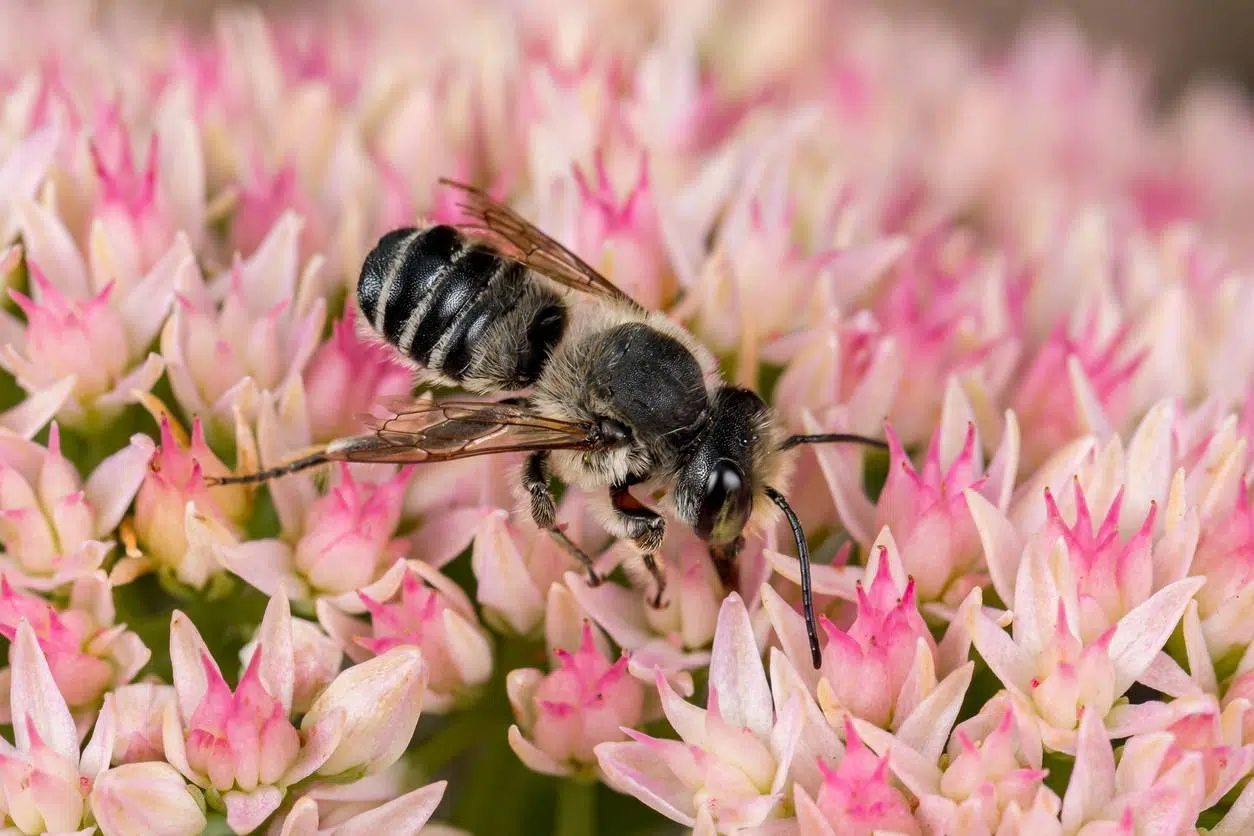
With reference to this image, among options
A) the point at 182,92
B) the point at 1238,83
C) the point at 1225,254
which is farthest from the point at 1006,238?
the point at 1238,83

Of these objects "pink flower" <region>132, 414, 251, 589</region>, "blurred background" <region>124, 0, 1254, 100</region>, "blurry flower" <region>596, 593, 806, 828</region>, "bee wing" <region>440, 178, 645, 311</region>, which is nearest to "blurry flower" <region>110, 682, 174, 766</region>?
"pink flower" <region>132, 414, 251, 589</region>

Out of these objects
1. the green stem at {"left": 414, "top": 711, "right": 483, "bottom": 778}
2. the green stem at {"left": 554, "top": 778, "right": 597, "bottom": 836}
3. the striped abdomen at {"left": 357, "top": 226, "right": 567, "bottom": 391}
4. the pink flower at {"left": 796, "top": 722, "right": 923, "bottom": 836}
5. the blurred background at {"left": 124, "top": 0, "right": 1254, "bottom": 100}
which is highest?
the blurred background at {"left": 124, "top": 0, "right": 1254, "bottom": 100}

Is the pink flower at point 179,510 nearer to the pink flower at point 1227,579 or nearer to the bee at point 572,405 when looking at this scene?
the bee at point 572,405

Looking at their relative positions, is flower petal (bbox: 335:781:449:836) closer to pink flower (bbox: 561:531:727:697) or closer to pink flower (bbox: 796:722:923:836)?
pink flower (bbox: 561:531:727:697)

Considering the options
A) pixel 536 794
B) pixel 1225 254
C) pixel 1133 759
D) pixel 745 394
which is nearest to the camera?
pixel 1133 759

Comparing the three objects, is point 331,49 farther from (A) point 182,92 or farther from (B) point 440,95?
(A) point 182,92
